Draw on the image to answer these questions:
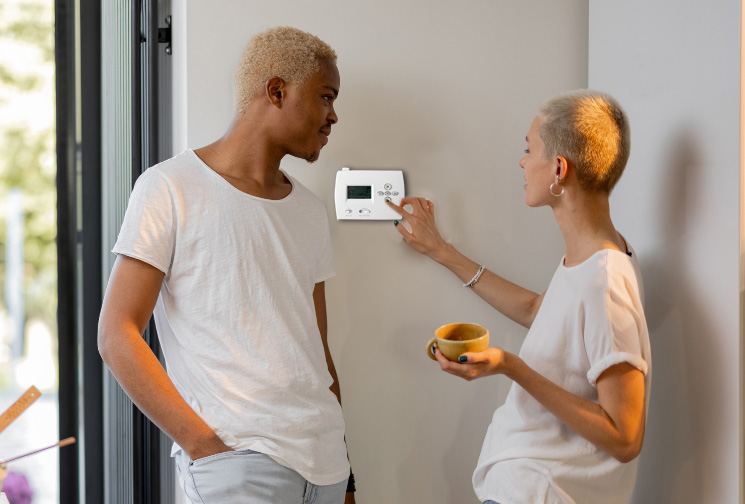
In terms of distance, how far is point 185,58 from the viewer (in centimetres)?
165

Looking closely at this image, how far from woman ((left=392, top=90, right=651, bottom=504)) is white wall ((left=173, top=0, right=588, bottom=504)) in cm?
34

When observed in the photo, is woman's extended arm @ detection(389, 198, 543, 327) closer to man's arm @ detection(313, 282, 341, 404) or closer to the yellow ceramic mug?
man's arm @ detection(313, 282, 341, 404)

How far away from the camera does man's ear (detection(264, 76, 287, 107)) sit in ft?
4.49

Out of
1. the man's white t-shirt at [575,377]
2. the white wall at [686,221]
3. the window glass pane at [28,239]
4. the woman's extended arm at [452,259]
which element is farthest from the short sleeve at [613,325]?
the window glass pane at [28,239]

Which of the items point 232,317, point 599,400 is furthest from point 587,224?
point 232,317

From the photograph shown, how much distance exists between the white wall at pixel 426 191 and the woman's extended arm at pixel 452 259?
0.05 meters

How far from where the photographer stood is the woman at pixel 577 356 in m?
1.23

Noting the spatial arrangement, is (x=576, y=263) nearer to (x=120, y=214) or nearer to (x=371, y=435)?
(x=371, y=435)

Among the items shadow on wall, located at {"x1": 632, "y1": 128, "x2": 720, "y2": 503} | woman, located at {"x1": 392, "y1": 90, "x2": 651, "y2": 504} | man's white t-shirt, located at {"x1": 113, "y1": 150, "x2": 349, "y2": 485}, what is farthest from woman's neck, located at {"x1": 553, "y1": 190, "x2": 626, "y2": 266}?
man's white t-shirt, located at {"x1": 113, "y1": 150, "x2": 349, "y2": 485}

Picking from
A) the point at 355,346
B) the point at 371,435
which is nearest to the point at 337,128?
the point at 355,346

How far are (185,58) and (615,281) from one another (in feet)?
3.65

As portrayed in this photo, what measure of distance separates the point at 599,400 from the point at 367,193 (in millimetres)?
757

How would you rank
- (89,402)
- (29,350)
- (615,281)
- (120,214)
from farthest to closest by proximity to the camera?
(120,214), (89,402), (29,350), (615,281)

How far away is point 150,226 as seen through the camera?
1.23 m
